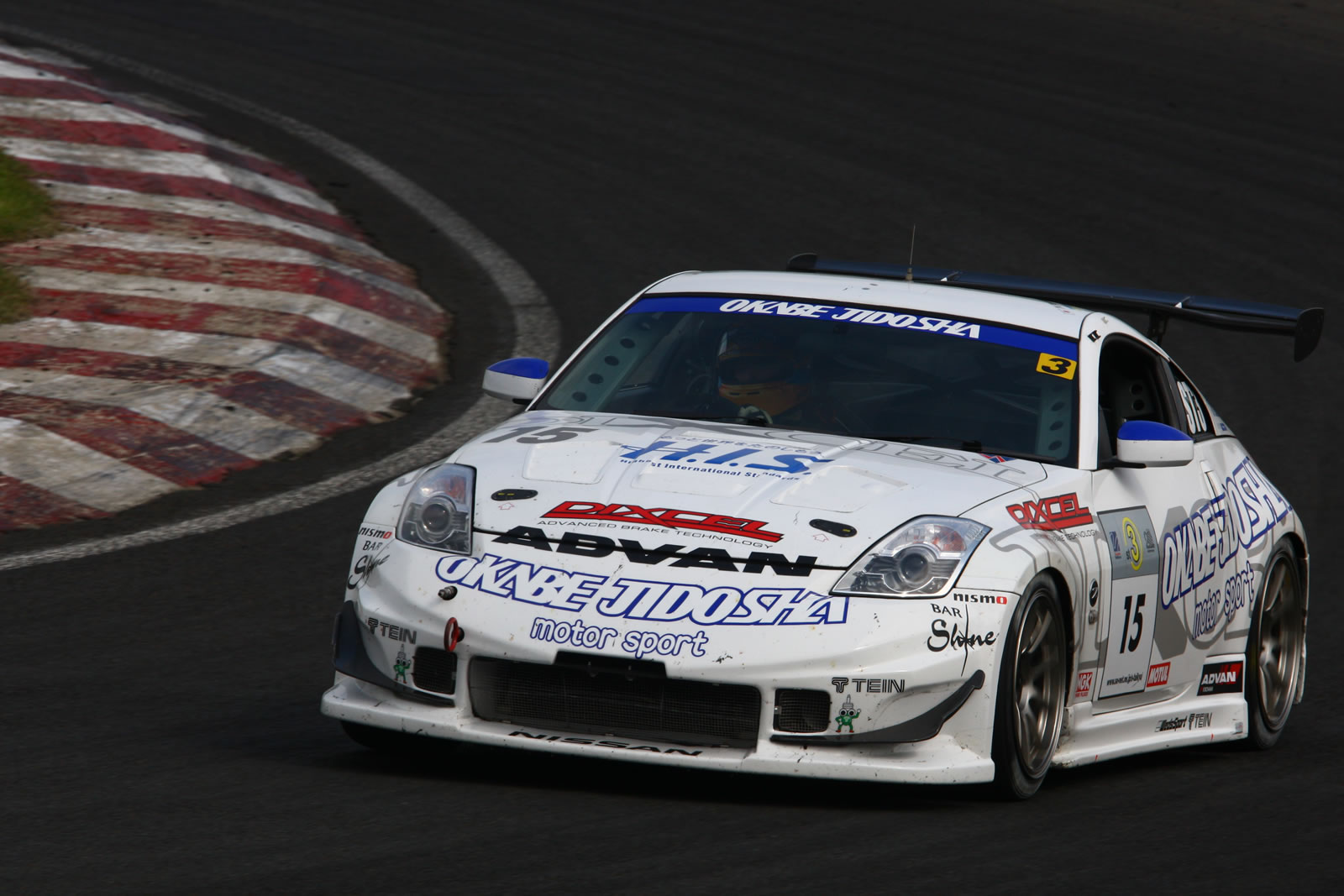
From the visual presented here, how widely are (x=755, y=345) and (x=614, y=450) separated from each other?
0.82 metres

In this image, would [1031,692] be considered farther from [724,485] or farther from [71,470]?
[71,470]

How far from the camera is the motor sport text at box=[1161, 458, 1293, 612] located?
19.8 ft

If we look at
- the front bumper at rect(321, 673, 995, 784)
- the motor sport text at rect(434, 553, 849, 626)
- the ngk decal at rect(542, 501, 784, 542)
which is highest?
the ngk decal at rect(542, 501, 784, 542)

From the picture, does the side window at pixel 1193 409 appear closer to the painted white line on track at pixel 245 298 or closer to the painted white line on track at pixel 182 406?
the painted white line on track at pixel 182 406

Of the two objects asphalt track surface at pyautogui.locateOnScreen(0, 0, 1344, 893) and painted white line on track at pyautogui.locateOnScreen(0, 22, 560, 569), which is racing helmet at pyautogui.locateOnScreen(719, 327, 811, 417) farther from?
painted white line on track at pyautogui.locateOnScreen(0, 22, 560, 569)

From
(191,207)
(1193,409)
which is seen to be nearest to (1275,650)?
(1193,409)

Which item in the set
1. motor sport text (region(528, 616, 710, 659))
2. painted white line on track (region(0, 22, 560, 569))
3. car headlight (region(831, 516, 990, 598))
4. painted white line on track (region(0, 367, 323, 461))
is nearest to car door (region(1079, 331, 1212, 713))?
car headlight (region(831, 516, 990, 598))

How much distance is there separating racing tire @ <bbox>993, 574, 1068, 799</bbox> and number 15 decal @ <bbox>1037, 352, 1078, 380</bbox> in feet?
3.00

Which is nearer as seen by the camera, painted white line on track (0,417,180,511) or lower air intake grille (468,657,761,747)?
lower air intake grille (468,657,761,747)

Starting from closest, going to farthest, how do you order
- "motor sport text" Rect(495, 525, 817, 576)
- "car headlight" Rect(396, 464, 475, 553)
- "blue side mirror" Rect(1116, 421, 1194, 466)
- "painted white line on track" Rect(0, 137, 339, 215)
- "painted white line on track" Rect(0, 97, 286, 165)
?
"motor sport text" Rect(495, 525, 817, 576)
"car headlight" Rect(396, 464, 475, 553)
"blue side mirror" Rect(1116, 421, 1194, 466)
"painted white line on track" Rect(0, 137, 339, 215)
"painted white line on track" Rect(0, 97, 286, 165)

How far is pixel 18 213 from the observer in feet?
37.3

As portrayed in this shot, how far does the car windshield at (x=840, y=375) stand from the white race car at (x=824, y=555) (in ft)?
0.03

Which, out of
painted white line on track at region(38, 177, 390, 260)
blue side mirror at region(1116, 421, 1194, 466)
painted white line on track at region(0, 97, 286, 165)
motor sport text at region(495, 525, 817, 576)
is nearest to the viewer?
motor sport text at region(495, 525, 817, 576)

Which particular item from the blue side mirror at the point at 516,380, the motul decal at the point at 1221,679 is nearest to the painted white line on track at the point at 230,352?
the blue side mirror at the point at 516,380
